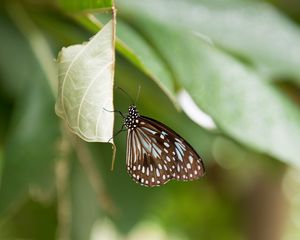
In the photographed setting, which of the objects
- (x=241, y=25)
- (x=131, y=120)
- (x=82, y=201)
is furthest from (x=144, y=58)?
(x=82, y=201)

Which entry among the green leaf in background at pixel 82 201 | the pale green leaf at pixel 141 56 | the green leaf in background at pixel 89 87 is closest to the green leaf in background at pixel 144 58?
the pale green leaf at pixel 141 56

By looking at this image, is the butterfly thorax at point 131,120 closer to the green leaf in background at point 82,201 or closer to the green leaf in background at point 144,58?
the green leaf in background at point 144,58

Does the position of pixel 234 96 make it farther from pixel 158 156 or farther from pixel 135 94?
pixel 135 94

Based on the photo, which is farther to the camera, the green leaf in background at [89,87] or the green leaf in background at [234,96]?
the green leaf in background at [234,96]

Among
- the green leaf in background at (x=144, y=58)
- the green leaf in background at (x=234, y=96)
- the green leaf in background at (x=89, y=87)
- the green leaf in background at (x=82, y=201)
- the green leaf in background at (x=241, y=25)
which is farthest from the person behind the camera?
the green leaf in background at (x=82, y=201)

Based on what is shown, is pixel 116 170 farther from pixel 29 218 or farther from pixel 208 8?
pixel 208 8

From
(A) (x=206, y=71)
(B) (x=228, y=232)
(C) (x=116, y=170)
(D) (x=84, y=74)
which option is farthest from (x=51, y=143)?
(B) (x=228, y=232)

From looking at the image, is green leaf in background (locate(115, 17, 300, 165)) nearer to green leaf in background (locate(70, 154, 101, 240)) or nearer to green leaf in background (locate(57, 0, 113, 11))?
green leaf in background (locate(57, 0, 113, 11))
